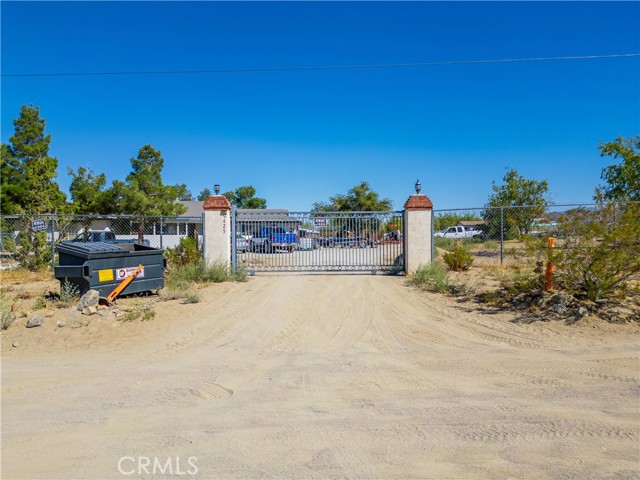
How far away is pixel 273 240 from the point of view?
607 inches

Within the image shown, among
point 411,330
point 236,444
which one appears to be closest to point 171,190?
point 411,330

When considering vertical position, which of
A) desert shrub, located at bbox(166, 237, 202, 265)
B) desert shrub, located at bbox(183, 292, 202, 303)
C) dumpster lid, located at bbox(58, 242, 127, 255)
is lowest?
desert shrub, located at bbox(183, 292, 202, 303)

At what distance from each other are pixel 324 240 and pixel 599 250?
28.0 feet

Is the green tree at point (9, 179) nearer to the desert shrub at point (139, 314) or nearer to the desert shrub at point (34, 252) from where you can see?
the desert shrub at point (34, 252)

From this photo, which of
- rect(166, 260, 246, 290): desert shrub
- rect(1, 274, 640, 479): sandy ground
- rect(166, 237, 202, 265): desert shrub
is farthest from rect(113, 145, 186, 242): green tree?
rect(1, 274, 640, 479): sandy ground

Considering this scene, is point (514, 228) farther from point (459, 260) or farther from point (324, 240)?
point (324, 240)

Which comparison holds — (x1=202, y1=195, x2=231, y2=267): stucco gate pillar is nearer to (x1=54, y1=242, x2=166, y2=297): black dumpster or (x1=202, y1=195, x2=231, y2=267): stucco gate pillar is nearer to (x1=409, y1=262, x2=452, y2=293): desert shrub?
(x1=54, y1=242, x2=166, y2=297): black dumpster

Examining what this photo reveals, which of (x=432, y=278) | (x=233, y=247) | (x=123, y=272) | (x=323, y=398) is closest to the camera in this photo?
(x=323, y=398)

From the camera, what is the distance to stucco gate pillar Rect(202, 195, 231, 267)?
14008 millimetres

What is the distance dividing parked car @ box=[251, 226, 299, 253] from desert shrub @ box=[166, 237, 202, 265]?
1.98 m

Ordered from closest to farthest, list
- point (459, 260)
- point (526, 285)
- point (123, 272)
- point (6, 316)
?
point (6, 316)
point (526, 285)
point (123, 272)
point (459, 260)

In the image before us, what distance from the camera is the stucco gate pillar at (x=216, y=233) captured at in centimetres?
1401

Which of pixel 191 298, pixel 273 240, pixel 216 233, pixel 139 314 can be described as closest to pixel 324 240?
pixel 273 240

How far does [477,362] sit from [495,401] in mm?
1445
